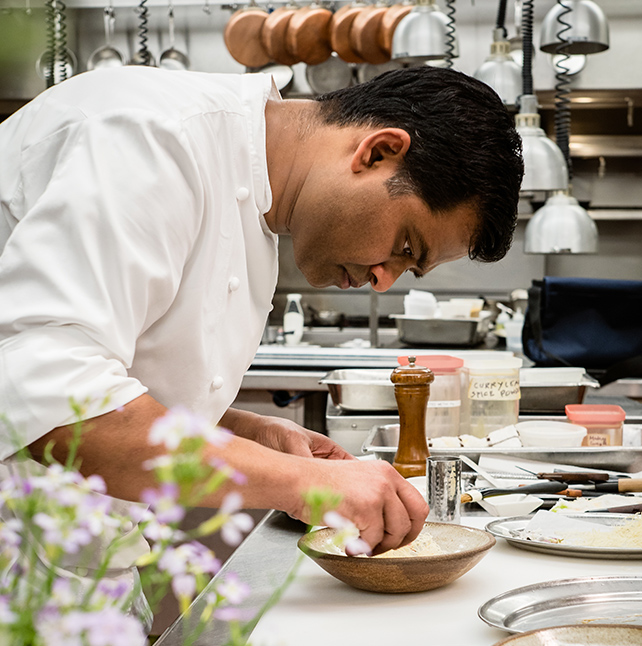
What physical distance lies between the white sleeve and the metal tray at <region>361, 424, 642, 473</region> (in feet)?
2.92

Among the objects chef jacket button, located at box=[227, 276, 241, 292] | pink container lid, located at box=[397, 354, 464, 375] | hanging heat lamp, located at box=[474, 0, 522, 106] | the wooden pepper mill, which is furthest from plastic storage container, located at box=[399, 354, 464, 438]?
hanging heat lamp, located at box=[474, 0, 522, 106]

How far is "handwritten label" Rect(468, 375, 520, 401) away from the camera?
1949 millimetres

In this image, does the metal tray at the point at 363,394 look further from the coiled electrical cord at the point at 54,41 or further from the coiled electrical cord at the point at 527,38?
the coiled electrical cord at the point at 527,38

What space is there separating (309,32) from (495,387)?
299cm

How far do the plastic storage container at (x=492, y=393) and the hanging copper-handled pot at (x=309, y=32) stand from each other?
291 cm

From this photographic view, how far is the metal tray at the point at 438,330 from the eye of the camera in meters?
4.12

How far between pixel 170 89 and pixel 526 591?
30.7 inches

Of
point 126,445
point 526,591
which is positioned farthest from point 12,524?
point 526,591

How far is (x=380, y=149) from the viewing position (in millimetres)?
1180

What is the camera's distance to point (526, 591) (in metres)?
0.96

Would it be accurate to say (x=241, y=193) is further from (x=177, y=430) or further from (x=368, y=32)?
(x=368, y=32)

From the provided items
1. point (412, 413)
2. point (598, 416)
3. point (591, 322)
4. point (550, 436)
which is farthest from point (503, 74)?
point (412, 413)

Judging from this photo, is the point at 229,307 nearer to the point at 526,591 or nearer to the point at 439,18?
the point at 526,591

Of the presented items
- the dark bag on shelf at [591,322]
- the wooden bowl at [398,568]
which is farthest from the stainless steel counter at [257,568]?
the dark bag on shelf at [591,322]
